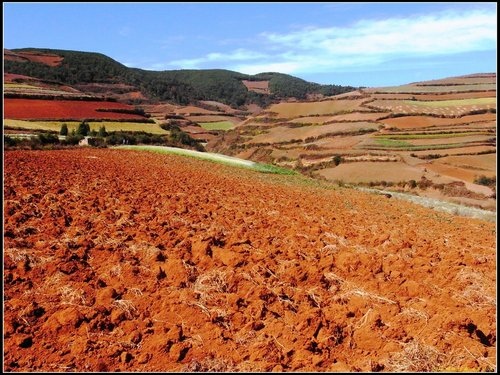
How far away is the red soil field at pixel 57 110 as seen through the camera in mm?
60875

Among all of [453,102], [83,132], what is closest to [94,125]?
[83,132]

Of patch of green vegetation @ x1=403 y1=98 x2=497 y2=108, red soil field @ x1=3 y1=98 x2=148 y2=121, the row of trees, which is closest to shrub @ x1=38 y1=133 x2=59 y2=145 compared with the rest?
the row of trees

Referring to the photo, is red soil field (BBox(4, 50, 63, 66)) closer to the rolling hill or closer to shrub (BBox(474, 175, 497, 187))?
the rolling hill

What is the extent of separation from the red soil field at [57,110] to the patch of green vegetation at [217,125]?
44228 millimetres

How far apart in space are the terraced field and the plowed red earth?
2861cm

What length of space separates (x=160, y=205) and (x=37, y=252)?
583cm

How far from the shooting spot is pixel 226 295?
679cm

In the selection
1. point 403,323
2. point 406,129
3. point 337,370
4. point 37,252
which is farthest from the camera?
point 406,129

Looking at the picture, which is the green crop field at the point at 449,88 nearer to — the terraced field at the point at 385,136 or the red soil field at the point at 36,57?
the terraced field at the point at 385,136

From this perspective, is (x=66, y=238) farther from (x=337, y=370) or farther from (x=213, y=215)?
(x=337, y=370)

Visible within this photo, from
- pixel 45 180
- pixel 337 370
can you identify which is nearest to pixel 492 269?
pixel 337 370

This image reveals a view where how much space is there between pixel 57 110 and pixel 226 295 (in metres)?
64.8

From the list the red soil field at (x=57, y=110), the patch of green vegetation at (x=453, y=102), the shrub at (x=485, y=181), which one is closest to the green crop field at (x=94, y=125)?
the red soil field at (x=57, y=110)

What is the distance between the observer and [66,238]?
28.6ft
